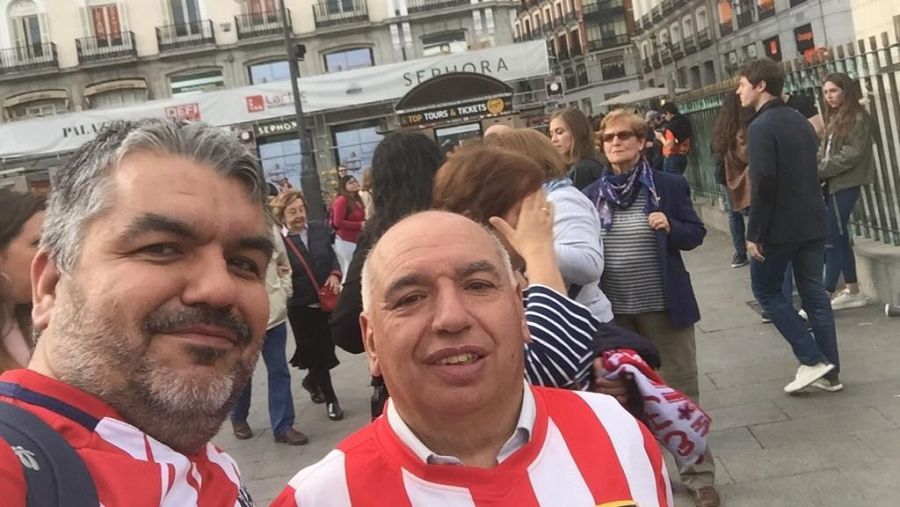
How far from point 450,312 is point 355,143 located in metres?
25.1

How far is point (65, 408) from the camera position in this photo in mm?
1156

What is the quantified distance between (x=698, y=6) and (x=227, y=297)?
49312 millimetres

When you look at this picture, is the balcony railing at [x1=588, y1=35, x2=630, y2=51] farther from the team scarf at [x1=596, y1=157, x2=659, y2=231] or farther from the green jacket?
the team scarf at [x1=596, y1=157, x2=659, y2=231]

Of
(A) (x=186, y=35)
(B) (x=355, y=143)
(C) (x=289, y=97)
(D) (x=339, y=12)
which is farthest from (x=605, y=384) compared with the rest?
(A) (x=186, y=35)

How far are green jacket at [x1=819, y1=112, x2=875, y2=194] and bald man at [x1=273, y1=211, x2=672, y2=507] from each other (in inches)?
224

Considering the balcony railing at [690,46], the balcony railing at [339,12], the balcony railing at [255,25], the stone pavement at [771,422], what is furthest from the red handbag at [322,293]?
the balcony railing at [690,46]

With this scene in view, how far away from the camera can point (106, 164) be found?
127 cm

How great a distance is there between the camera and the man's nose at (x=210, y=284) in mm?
1247

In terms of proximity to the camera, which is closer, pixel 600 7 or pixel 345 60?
pixel 345 60

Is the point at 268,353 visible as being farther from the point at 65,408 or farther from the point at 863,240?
the point at 863,240

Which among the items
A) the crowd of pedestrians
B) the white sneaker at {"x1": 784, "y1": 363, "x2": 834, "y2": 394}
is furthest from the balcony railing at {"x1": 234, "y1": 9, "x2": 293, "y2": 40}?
the crowd of pedestrians

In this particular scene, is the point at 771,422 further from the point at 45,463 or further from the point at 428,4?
the point at 428,4

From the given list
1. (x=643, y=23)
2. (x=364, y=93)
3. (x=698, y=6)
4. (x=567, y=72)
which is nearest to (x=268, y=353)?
(x=364, y=93)

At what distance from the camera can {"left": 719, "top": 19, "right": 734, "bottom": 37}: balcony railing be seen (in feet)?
138
